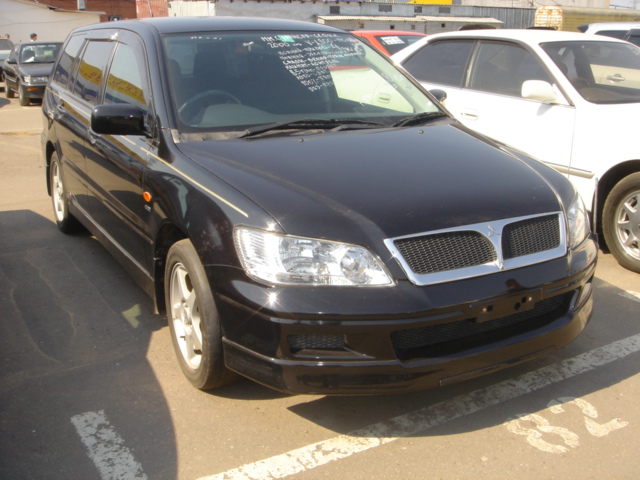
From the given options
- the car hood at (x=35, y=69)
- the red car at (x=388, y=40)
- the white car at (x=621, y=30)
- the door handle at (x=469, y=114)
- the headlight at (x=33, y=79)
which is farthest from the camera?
the car hood at (x=35, y=69)

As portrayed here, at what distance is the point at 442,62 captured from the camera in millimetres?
6984

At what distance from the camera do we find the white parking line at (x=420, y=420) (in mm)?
2945

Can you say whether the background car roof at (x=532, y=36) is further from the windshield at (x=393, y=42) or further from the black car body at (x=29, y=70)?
the black car body at (x=29, y=70)

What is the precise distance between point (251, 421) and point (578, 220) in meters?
1.88

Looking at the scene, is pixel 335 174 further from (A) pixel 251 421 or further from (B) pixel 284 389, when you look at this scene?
(A) pixel 251 421

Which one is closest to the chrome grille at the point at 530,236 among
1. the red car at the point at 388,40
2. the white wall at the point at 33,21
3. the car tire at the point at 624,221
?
the car tire at the point at 624,221

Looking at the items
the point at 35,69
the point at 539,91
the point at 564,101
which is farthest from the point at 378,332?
the point at 35,69

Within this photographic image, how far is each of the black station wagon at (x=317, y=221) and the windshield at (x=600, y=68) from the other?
2.04 m

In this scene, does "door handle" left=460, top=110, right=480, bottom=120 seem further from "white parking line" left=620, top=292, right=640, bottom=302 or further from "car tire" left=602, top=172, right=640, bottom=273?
"white parking line" left=620, top=292, right=640, bottom=302

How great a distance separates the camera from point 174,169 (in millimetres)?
3521

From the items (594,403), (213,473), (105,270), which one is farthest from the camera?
(105,270)

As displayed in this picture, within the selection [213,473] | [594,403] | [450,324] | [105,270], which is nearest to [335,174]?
[450,324]

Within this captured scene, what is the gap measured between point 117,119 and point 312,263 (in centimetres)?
154

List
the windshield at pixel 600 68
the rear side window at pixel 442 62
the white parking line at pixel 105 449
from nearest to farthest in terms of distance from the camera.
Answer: the white parking line at pixel 105 449
the windshield at pixel 600 68
the rear side window at pixel 442 62
